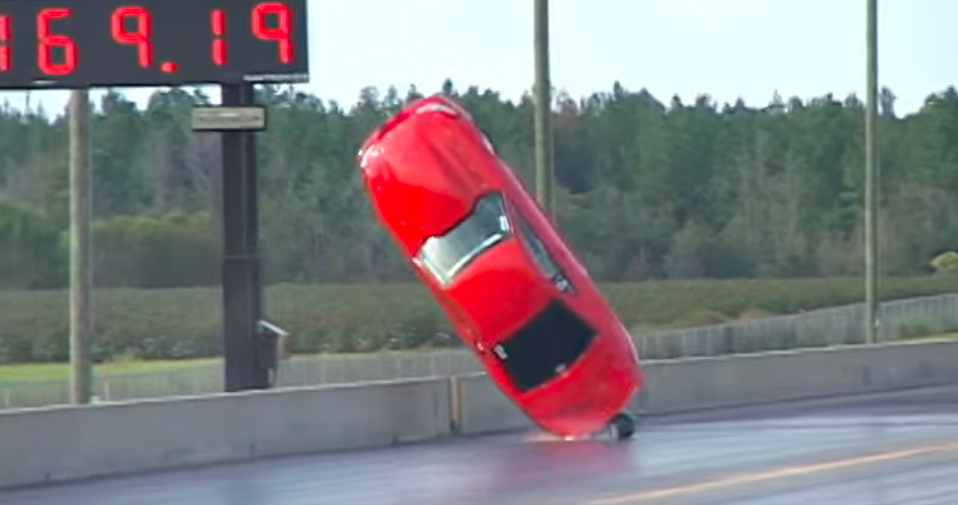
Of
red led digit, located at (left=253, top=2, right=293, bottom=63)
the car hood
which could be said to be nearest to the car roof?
Answer: the car hood

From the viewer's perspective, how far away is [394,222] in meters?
31.8

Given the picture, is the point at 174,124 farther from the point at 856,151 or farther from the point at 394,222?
the point at 394,222

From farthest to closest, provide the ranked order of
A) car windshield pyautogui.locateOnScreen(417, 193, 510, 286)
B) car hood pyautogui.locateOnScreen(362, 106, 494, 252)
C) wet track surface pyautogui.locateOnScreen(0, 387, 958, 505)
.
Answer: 1. car hood pyautogui.locateOnScreen(362, 106, 494, 252)
2. car windshield pyautogui.locateOnScreen(417, 193, 510, 286)
3. wet track surface pyautogui.locateOnScreen(0, 387, 958, 505)

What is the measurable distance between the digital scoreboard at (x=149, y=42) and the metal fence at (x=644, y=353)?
51.7ft

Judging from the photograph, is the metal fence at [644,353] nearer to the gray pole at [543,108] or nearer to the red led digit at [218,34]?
the gray pole at [543,108]

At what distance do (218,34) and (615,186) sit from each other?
177 ft

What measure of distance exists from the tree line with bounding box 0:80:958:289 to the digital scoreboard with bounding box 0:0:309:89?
33237 mm

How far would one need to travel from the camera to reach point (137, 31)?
27.3m

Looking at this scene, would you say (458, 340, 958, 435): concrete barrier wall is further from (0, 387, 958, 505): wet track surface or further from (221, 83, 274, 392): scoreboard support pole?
(221, 83, 274, 392): scoreboard support pole

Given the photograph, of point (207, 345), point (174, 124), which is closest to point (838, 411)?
point (207, 345)

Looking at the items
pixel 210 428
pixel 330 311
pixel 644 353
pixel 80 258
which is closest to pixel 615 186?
pixel 330 311

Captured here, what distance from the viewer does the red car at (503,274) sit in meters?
29.5

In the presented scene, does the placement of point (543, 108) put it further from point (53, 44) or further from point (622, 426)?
point (53, 44)

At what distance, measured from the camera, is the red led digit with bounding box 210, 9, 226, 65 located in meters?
27.3
